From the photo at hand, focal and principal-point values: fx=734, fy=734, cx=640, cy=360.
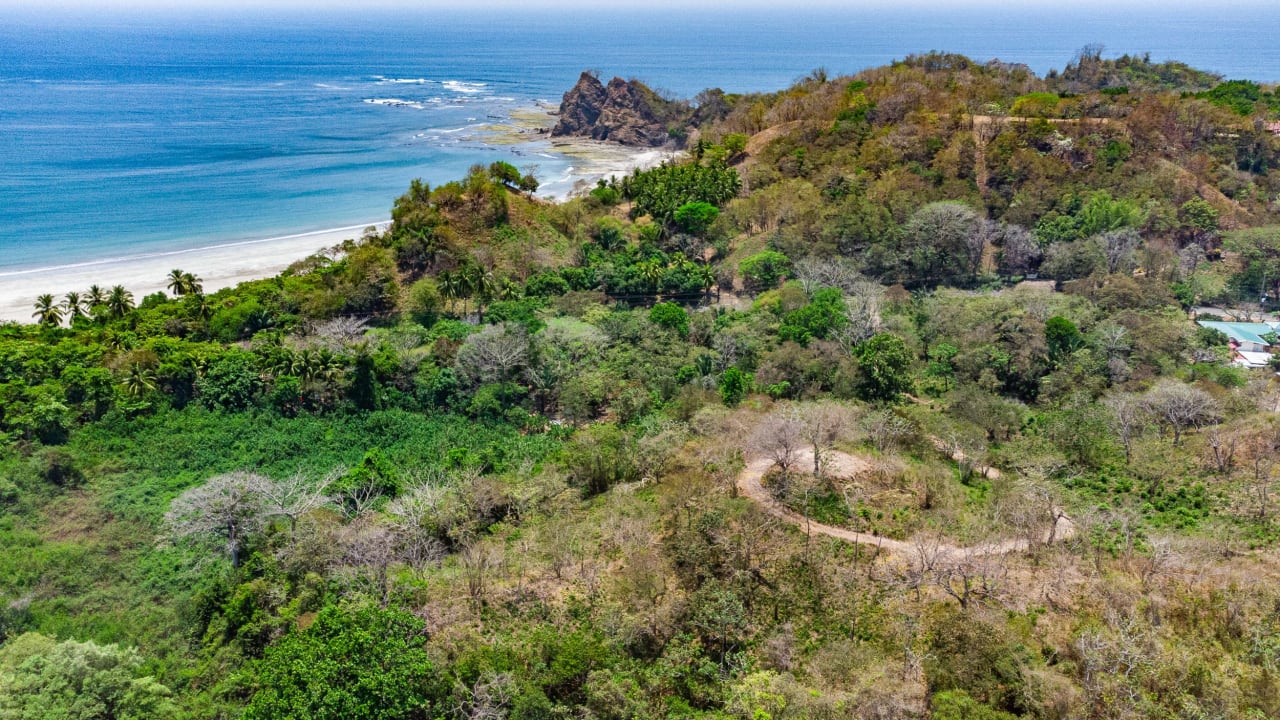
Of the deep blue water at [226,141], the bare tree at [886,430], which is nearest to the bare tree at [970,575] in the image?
the bare tree at [886,430]

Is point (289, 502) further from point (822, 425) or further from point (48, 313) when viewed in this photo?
point (48, 313)

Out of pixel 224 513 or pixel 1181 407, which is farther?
pixel 1181 407

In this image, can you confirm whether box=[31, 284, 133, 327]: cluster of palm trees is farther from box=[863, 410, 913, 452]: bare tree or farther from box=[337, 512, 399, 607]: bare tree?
box=[863, 410, 913, 452]: bare tree

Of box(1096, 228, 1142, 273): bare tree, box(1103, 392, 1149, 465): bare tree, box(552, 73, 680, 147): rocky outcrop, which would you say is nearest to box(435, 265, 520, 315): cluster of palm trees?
box(1103, 392, 1149, 465): bare tree

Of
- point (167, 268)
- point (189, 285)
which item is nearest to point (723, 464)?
point (189, 285)

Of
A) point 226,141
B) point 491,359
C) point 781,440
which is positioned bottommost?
point 491,359

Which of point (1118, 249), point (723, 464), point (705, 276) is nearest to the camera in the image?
point (723, 464)
